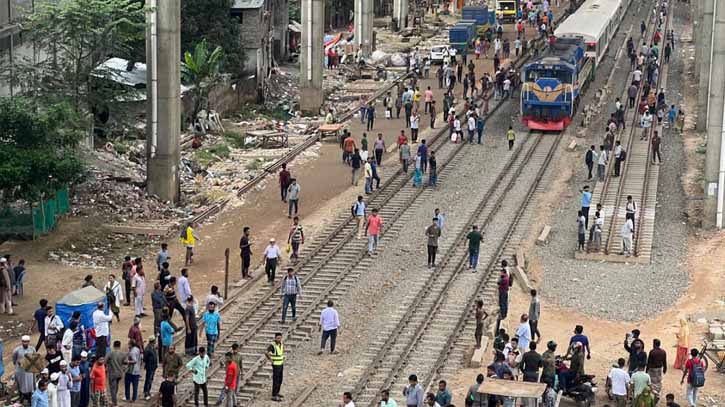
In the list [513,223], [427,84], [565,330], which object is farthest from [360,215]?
[427,84]

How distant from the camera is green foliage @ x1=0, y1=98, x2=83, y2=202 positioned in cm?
3269

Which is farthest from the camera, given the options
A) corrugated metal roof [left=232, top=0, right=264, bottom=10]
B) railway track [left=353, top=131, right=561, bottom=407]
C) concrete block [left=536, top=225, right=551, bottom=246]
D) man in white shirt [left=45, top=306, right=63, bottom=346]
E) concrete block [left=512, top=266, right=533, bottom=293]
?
corrugated metal roof [left=232, top=0, right=264, bottom=10]

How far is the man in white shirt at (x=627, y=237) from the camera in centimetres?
3600

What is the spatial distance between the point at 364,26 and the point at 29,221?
4196 centimetres

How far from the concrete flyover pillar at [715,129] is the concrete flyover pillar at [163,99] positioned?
630 inches

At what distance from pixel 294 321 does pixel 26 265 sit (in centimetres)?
780

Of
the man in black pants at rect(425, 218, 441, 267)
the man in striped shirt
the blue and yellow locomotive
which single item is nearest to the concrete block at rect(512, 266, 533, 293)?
the man in black pants at rect(425, 218, 441, 267)

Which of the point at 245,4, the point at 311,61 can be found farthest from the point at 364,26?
the point at 311,61

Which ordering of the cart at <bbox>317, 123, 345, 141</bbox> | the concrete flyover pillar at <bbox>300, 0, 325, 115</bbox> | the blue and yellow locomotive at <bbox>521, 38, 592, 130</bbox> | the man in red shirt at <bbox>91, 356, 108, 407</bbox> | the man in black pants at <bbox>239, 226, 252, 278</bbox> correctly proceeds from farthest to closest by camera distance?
the concrete flyover pillar at <bbox>300, 0, 325, 115</bbox> → the blue and yellow locomotive at <bbox>521, 38, 592, 130</bbox> → the cart at <bbox>317, 123, 345, 141</bbox> → the man in black pants at <bbox>239, 226, 252, 278</bbox> → the man in red shirt at <bbox>91, 356, 108, 407</bbox>

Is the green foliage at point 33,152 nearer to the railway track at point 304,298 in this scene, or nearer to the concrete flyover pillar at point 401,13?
the railway track at point 304,298

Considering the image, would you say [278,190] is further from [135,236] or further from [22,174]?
[22,174]

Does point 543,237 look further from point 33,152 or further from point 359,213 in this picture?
point 33,152

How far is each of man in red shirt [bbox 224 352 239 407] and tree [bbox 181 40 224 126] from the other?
2873 cm

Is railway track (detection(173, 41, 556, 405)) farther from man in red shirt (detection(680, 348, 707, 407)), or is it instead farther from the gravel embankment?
man in red shirt (detection(680, 348, 707, 407))
